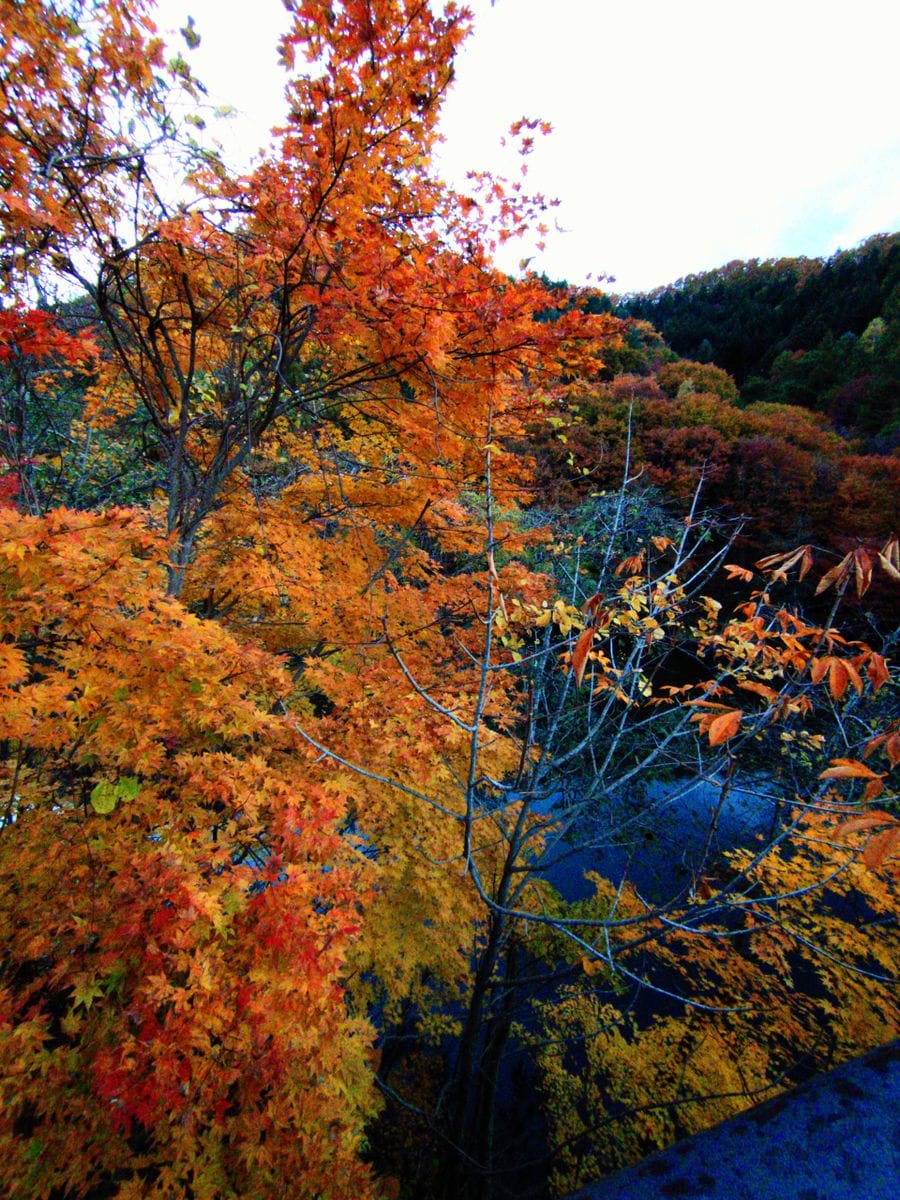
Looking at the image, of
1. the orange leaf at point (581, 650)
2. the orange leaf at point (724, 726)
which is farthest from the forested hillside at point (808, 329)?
the orange leaf at point (581, 650)

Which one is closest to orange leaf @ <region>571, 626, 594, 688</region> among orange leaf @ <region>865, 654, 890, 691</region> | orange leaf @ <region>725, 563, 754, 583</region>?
orange leaf @ <region>865, 654, 890, 691</region>

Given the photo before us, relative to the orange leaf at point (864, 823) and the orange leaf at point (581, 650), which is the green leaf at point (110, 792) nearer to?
the orange leaf at point (581, 650)

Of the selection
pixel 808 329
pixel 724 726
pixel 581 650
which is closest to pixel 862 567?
pixel 724 726

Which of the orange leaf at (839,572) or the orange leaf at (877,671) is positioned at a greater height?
the orange leaf at (839,572)

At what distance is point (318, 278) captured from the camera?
12.8ft

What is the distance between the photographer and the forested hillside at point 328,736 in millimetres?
2934

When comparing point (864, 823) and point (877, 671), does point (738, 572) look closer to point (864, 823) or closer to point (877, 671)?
point (877, 671)

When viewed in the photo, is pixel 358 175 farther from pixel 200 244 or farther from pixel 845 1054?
pixel 845 1054

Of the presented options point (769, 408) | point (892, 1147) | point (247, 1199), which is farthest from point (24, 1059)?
point (769, 408)

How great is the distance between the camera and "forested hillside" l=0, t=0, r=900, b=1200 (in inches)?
115

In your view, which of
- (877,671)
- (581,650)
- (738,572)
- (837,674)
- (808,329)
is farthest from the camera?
(808,329)

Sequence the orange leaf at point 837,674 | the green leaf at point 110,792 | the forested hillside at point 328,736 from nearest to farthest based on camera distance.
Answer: the orange leaf at point 837,674 → the forested hillside at point 328,736 → the green leaf at point 110,792

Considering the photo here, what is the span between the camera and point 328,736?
5062 mm

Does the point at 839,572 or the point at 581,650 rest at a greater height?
the point at 839,572
